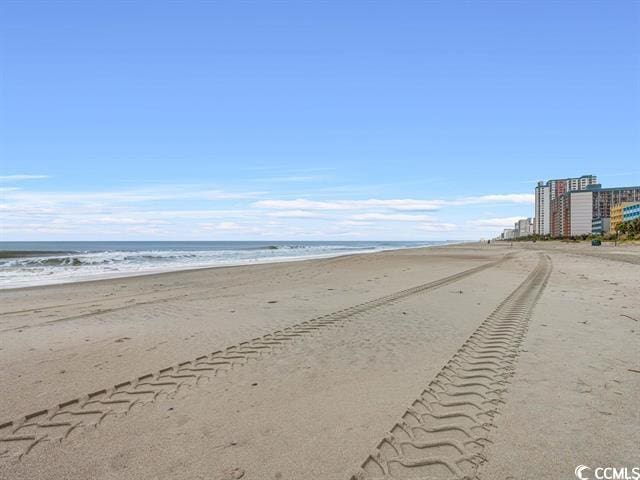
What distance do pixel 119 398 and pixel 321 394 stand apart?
2082 mm

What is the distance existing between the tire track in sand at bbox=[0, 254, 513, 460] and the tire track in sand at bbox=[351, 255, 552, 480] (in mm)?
2445

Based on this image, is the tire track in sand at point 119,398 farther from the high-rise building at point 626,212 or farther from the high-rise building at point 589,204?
the high-rise building at point 589,204

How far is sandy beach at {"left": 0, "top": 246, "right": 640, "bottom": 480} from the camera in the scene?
330 centimetres

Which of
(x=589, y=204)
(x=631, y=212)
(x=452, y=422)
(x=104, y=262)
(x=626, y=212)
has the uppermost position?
(x=589, y=204)

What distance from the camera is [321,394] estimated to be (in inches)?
184

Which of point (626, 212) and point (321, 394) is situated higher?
point (626, 212)

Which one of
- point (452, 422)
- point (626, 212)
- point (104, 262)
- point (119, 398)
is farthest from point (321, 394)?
point (626, 212)

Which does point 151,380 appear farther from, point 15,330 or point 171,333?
point 15,330

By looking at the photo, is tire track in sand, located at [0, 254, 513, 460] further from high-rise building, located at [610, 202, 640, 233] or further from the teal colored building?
the teal colored building

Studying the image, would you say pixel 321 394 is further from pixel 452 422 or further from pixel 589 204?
pixel 589 204

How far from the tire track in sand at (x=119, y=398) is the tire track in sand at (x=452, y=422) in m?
2.44

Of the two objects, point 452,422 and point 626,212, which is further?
point 626,212

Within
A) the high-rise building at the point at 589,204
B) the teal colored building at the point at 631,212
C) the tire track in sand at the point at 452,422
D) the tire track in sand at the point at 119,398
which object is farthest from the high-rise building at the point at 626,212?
the tire track in sand at the point at 119,398

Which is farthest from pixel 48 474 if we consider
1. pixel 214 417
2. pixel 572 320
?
pixel 572 320
